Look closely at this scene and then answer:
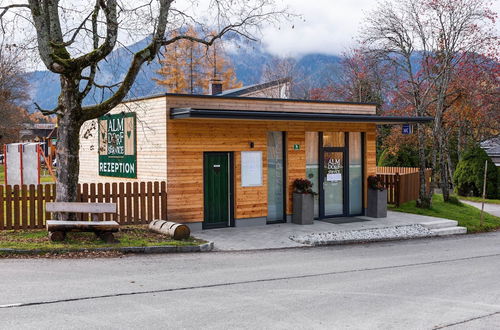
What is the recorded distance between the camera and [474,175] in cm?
3491

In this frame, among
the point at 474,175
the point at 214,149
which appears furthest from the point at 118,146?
the point at 474,175

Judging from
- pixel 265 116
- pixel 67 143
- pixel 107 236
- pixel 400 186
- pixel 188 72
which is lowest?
pixel 107 236

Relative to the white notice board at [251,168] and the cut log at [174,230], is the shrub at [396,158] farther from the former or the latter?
the cut log at [174,230]

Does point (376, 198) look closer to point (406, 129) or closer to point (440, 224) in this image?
point (440, 224)

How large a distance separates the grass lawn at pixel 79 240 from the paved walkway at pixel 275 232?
1011 mm

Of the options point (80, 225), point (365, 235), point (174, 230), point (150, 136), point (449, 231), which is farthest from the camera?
point (449, 231)

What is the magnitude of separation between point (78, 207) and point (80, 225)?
0.83 metres

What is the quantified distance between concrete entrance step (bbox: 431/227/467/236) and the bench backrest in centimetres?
1035

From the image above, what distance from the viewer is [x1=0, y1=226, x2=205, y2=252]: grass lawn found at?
12492mm

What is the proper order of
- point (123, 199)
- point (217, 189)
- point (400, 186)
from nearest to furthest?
point (123, 199), point (217, 189), point (400, 186)

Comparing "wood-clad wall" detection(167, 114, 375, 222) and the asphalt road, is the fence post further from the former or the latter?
the asphalt road

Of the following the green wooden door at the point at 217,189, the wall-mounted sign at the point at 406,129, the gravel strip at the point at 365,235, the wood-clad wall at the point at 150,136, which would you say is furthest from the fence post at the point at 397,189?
the wood-clad wall at the point at 150,136

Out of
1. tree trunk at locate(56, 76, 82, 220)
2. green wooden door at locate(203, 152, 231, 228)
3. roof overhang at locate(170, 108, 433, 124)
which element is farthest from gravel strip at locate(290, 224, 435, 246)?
tree trunk at locate(56, 76, 82, 220)

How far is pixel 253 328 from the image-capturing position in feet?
23.7
